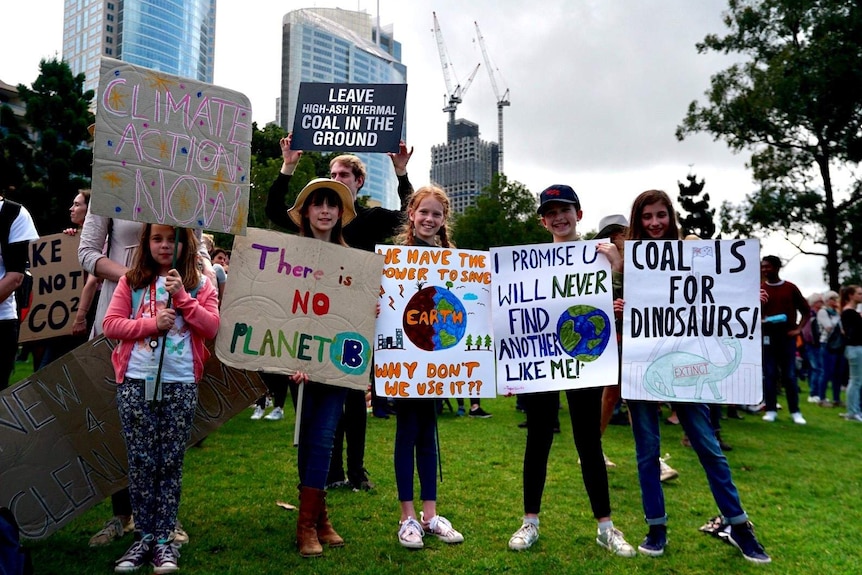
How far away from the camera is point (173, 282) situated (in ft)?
11.7

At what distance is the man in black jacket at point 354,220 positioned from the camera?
15.3 ft

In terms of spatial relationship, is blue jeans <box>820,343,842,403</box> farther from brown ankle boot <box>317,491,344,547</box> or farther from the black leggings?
brown ankle boot <box>317,491,344,547</box>

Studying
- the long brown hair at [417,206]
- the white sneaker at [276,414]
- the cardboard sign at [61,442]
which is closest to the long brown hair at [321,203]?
the long brown hair at [417,206]

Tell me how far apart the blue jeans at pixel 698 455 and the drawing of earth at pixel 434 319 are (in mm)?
1214

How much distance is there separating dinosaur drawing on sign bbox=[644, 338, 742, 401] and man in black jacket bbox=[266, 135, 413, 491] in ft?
6.93

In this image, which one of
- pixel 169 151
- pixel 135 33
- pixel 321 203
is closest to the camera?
pixel 169 151

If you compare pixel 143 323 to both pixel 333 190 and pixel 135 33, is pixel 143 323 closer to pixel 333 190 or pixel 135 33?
pixel 333 190

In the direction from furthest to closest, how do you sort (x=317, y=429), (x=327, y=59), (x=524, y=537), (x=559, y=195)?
(x=327, y=59) < (x=559, y=195) < (x=524, y=537) < (x=317, y=429)

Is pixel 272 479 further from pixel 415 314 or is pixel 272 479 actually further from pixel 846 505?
pixel 846 505

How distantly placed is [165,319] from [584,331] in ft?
8.42

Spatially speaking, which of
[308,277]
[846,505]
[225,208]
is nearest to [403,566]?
[308,277]

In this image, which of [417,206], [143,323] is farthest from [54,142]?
[143,323]

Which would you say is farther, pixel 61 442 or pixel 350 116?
pixel 350 116

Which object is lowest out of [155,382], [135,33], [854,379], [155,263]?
[854,379]
